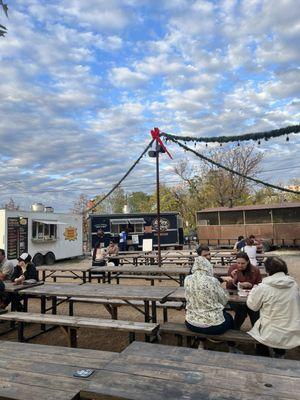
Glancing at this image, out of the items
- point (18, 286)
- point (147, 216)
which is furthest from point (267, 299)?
point (147, 216)

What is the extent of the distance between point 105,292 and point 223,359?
2.79 metres

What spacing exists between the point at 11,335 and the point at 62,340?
39.3 inches

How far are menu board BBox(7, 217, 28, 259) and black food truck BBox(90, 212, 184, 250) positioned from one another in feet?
18.0

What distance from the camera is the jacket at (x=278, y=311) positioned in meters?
3.17

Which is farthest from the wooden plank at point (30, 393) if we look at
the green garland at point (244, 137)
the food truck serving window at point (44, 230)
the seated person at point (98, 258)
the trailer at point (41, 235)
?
the food truck serving window at point (44, 230)

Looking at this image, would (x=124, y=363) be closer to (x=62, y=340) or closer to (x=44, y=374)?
(x=44, y=374)

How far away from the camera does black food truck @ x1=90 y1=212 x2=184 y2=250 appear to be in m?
19.8

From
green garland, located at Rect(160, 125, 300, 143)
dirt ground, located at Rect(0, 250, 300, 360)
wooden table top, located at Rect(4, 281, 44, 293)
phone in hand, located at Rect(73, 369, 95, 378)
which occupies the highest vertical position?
green garland, located at Rect(160, 125, 300, 143)

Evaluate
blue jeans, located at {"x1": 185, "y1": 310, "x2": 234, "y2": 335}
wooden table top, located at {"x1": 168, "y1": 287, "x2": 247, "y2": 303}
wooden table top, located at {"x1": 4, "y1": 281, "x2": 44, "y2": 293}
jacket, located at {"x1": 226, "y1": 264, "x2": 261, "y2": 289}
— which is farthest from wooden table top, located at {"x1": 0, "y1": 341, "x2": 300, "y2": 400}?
wooden table top, located at {"x1": 4, "y1": 281, "x2": 44, "y2": 293}

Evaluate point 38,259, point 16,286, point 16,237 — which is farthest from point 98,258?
point 38,259

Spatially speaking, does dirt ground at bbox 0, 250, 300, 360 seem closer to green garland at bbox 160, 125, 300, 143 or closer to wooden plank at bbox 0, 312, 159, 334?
wooden plank at bbox 0, 312, 159, 334

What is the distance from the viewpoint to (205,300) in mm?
3576

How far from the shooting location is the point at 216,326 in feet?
11.7

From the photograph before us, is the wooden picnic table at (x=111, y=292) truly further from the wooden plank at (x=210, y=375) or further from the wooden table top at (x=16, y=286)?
the wooden plank at (x=210, y=375)
